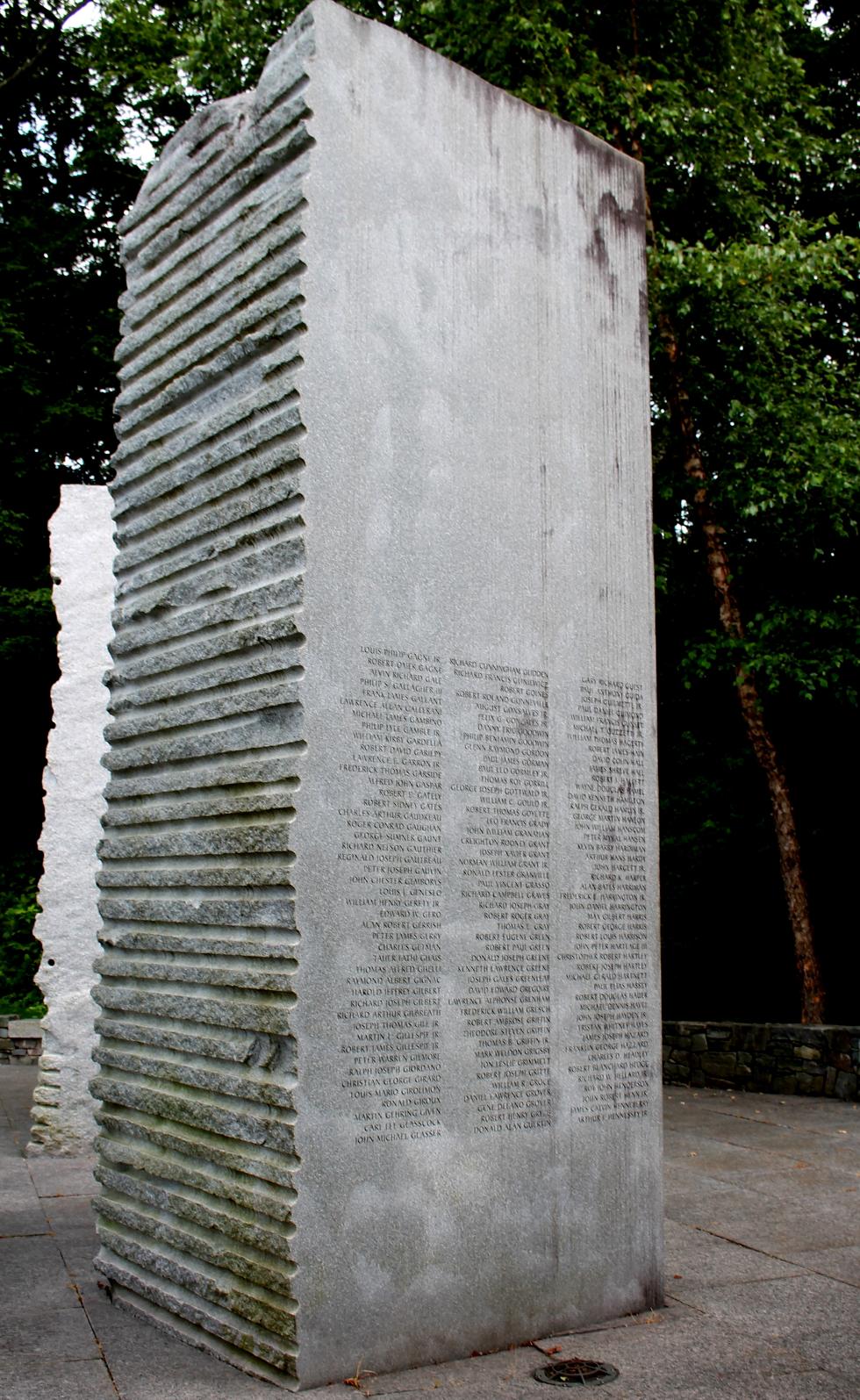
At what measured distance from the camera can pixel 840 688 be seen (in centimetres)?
1171

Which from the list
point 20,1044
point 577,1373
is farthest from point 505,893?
point 20,1044

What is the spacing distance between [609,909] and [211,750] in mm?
1768

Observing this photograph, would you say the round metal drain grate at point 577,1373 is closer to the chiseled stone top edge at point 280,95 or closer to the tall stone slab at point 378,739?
the tall stone slab at point 378,739

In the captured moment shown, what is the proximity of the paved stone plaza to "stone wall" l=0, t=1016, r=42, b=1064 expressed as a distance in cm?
506

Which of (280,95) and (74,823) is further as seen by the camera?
(74,823)

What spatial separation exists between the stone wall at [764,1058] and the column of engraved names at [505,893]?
613 centimetres

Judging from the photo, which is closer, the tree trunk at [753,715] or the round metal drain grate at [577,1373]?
the round metal drain grate at [577,1373]

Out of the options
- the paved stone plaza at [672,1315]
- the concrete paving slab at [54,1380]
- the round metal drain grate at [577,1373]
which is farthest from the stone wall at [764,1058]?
the concrete paving slab at [54,1380]

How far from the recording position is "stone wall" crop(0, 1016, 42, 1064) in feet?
42.0

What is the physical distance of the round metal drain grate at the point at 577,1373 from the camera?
422 cm

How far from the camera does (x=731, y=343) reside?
12.3 metres

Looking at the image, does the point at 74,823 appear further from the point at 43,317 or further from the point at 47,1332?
the point at 43,317

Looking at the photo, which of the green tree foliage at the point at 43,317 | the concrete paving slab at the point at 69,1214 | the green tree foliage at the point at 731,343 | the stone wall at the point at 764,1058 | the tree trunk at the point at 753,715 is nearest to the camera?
the concrete paving slab at the point at 69,1214

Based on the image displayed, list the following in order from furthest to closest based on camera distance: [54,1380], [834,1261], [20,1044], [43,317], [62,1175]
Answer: [43,317] < [20,1044] < [62,1175] < [834,1261] < [54,1380]
